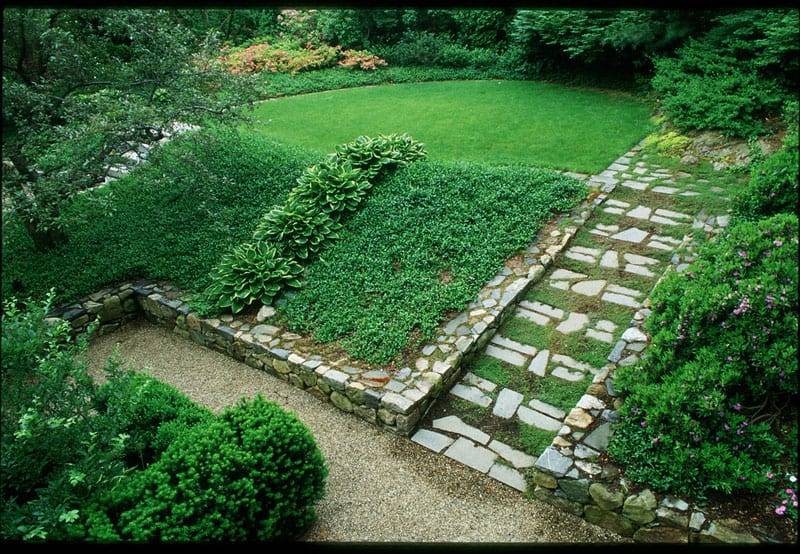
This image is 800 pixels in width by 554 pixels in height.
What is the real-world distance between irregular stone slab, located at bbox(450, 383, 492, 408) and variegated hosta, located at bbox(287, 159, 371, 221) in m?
3.31

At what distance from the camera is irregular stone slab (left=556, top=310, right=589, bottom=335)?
6121 millimetres

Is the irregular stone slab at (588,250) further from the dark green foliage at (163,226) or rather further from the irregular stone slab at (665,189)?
the dark green foliage at (163,226)

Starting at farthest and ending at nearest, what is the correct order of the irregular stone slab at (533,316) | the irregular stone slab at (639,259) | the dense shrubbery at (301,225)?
the irregular stone slab at (639,259), the dense shrubbery at (301,225), the irregular stone slab at (533,316)

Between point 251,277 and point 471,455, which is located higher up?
point 251,277

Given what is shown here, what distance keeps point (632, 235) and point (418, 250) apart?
2871mm

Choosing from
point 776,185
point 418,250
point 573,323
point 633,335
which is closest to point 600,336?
point 573,323

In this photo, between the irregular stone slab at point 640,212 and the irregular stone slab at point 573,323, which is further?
the irregular stone slab at point 640,212

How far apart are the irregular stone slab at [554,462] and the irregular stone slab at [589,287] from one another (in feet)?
Answer: 8.50

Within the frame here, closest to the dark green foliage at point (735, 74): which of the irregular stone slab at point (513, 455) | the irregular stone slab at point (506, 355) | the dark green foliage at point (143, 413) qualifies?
the irregular stone slab at point (506, 355)

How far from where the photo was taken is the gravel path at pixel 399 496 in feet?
14.0

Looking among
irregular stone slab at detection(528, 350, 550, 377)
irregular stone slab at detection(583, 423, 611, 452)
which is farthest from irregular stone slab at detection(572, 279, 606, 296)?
irregular stone slab at detection(583, 423, 611, 452)

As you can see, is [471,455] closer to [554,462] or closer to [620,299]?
[554,462]

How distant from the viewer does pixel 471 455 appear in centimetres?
491

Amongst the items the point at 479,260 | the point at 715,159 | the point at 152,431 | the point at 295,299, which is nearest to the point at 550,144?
the point at 715,159
